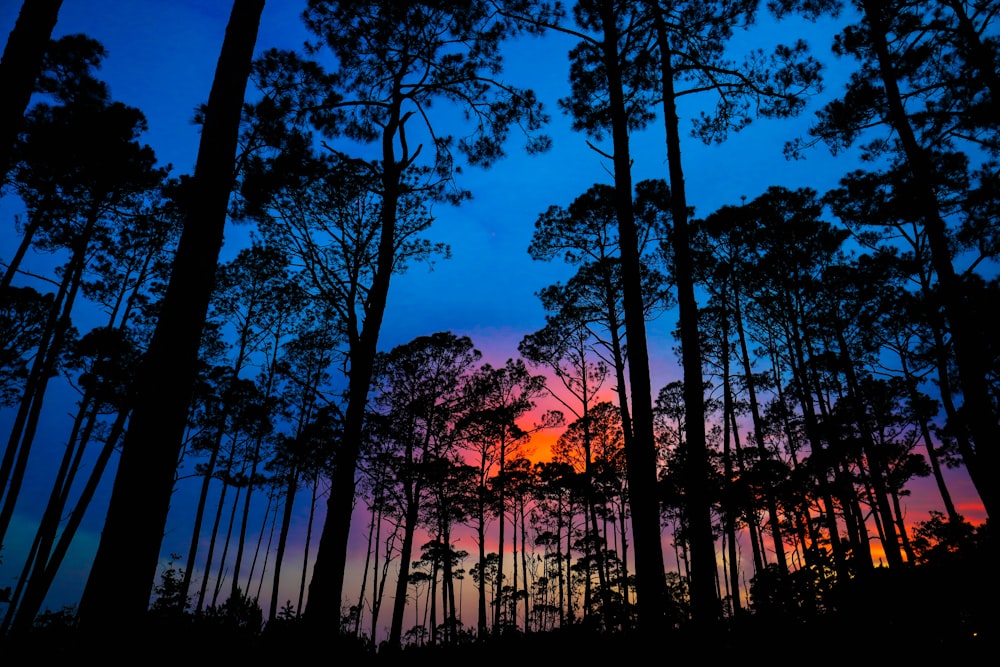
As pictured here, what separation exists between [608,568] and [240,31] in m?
34.2

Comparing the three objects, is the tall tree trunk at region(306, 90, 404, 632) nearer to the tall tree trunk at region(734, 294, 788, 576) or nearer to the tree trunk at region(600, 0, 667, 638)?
the tree trunk at region(600, 0, 667, 638)

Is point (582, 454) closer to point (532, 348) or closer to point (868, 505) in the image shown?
point (532, 348)

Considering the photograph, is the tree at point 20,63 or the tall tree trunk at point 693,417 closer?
the tree at point 20,63

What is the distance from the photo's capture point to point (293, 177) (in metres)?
10.1

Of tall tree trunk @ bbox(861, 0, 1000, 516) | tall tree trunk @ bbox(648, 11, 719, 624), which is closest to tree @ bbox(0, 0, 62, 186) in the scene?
tall tree trunk @ bbox(648, 11, 719, 624)

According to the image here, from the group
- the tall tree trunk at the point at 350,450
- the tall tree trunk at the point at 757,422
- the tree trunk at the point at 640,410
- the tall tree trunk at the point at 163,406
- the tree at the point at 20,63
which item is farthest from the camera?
the tall tree trunk at the point at 757,422

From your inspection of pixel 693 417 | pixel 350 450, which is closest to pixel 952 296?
pixel 693 417

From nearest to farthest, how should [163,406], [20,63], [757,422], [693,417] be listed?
[163,406] < [20,63] < [693,417] < [757,422]

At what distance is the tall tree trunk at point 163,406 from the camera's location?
243 centimetres

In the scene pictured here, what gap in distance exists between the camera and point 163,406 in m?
2.68

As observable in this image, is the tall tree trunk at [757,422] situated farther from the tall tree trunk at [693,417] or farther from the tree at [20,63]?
the tree at [20,63]

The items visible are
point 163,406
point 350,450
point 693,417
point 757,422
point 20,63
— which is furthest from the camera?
point 757,422

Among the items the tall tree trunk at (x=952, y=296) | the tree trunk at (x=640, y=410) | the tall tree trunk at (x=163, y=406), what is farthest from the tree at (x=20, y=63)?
the tall tree trunk at (x=952, y=296)

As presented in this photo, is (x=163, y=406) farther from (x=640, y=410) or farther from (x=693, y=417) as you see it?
(x=693, y=417)
